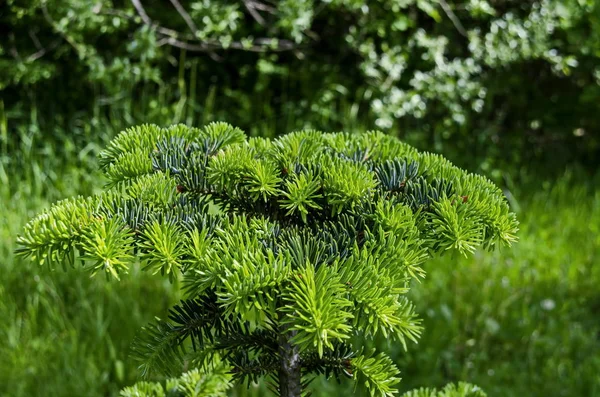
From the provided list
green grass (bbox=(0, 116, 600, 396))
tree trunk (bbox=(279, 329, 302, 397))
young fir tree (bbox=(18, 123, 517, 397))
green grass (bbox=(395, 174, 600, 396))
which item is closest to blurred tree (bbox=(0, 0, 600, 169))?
green grass (bbox=(0, 116, 600, 396))

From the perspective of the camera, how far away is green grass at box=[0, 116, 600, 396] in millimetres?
3082

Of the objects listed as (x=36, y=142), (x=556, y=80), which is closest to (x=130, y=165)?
(x=36, y=142)

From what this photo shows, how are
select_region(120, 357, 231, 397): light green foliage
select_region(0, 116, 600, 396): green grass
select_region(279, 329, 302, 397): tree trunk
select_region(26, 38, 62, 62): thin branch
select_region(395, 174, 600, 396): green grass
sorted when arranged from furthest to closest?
select_region(26, 38, 62, 62): thin branch < select_region(395, 174, 600, 396): green grass < select_region(0, 116, 600, 396): green grass < select_region(279, 329, 302, 397): tree trunk < select_region(120, 357, 231, 397): light green foliage

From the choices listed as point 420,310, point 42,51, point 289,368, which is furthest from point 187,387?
point 42,51

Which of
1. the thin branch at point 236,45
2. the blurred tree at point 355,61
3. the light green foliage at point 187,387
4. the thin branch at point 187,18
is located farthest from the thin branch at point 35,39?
the light green foliage at point 187,387

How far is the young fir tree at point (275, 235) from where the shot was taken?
1162 millimetres

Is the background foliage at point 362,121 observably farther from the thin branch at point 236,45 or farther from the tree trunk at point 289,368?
the tree trunk at point 289,368

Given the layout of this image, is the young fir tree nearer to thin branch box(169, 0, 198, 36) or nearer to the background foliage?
the background foliage

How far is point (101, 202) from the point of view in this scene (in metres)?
1.31

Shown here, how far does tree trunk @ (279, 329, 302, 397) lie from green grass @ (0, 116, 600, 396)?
63.7 inches

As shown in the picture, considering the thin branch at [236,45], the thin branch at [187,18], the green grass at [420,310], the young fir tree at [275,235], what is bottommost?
the green grass at [420,310]

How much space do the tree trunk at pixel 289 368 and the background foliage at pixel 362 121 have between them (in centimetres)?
162

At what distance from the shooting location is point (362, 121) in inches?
185

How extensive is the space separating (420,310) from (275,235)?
2.47 m
